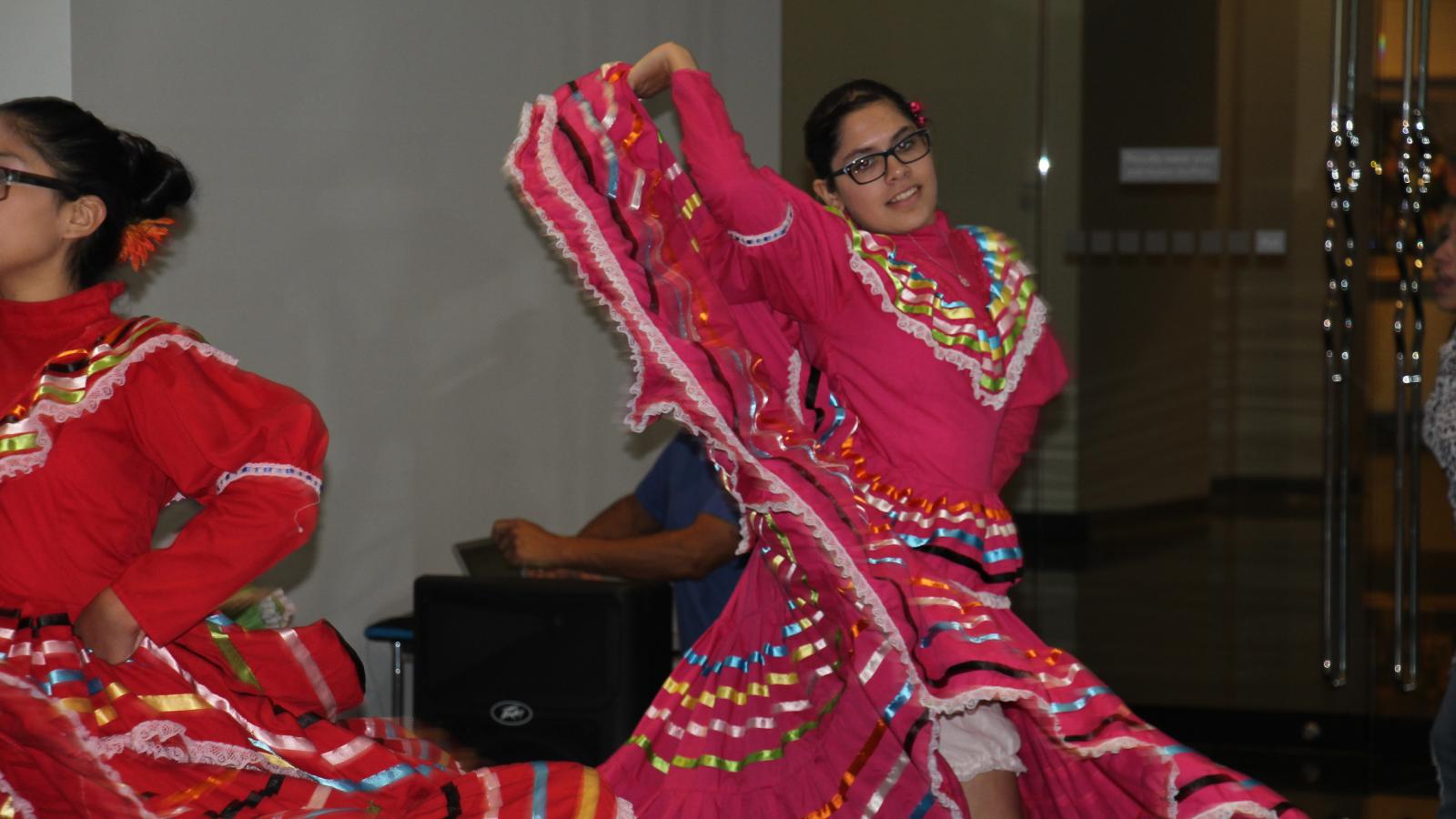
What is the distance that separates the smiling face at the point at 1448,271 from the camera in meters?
3.37

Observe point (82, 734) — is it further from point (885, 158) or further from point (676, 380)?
point (885, 158)

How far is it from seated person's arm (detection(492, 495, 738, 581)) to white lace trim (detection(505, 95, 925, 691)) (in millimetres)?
976

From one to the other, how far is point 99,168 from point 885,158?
1.25m

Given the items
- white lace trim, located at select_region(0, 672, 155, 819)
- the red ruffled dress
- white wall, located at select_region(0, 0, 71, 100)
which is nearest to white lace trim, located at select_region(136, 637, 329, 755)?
the red ruffled dress

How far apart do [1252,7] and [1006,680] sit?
3209 millimetres

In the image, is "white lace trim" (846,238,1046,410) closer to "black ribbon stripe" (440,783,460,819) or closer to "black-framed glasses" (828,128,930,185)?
"black-framed glasses" (828,128,930,185)

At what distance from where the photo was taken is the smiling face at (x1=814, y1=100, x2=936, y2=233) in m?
2.80

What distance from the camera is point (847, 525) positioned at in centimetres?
246

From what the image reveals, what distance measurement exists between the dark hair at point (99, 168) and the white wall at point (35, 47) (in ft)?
2.77

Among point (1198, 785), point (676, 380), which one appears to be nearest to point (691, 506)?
point (676, 380)

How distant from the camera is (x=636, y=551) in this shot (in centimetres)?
355

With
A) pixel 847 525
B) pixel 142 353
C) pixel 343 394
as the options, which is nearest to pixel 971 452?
pixel 847 525

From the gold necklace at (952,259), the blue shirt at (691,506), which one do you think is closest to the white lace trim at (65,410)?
the gold necklace at (952,259)

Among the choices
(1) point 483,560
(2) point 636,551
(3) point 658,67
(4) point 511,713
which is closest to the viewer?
(3) point 658,67
